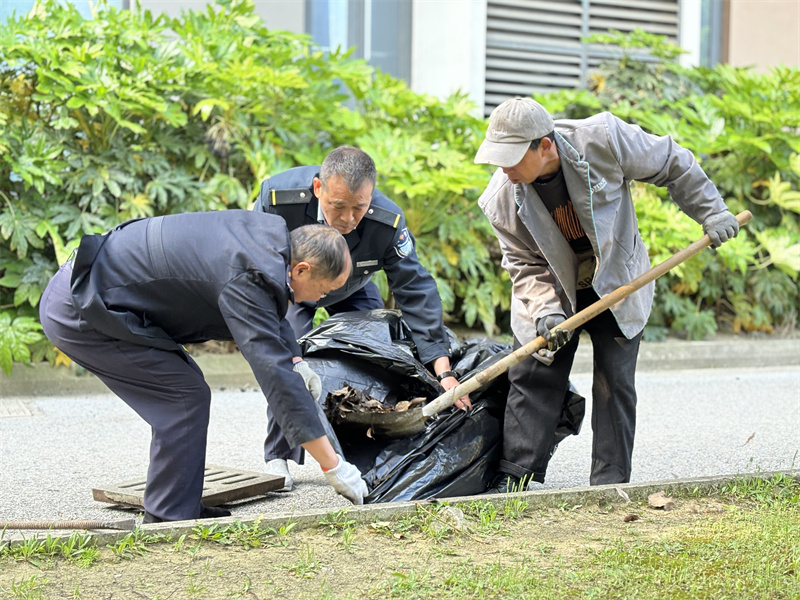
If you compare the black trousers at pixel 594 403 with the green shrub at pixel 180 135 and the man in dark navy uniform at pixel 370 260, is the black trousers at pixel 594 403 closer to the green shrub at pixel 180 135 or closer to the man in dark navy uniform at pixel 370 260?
the man in dark navy uniform at pixel 370 260

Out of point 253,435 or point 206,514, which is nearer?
point 206,514

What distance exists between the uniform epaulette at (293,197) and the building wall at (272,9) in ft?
15.2

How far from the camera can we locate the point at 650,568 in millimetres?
2574

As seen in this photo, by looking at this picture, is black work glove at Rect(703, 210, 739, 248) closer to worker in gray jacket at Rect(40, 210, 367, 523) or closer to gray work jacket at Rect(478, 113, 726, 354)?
gray work jacket at Rect(478, 113, 726, 354)

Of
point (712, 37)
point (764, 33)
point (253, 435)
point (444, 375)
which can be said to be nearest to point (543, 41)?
point (712, 37)

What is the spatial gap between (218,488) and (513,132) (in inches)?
68.8

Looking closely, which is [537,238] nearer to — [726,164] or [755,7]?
[726,164]

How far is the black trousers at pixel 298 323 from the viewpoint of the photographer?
4.00 m

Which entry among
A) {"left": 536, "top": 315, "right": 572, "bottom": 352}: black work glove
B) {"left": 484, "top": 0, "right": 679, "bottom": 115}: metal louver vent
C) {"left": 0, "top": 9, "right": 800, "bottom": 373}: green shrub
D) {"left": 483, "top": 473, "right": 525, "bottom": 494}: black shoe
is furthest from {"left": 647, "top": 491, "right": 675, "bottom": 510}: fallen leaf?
{"left": 484, "top": 0, "right": 679, "bottom": 115}: metal louver vent

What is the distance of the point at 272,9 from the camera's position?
823cm

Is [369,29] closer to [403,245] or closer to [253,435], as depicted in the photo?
[253,435]

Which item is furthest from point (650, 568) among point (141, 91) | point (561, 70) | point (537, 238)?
point (561, 70)

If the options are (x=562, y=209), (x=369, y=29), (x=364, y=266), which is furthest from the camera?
(x=369, y=29)

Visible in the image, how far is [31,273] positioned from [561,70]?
222 inches
